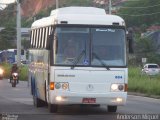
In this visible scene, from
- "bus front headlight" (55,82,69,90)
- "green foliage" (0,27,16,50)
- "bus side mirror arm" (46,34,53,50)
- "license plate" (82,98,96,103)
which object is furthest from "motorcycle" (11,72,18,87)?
"green foliage" (0,27,16,50)

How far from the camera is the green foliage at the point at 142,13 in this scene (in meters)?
126

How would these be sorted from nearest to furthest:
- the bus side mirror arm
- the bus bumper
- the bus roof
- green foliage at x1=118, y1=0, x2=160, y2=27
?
1. the bus bumper
2. the bus side mirror arm
3. the bus roof
4. green foliage at x1=118, y1=0, x2=160, y2=27

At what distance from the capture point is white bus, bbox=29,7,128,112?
65.4 ft

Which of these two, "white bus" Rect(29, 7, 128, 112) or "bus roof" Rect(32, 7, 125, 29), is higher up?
"bus roof" Rect(32, 7, 125, 29)

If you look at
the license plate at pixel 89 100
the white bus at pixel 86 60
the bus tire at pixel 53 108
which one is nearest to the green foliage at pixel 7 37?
the bus tire at pixel 53 108

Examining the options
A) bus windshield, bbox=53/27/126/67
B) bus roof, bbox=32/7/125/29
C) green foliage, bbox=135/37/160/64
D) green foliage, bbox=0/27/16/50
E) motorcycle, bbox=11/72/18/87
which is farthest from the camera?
green foliage, bbox=0/27/16/50

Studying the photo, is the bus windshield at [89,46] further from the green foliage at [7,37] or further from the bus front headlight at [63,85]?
the green foliage at [7,37]

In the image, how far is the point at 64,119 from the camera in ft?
61.6

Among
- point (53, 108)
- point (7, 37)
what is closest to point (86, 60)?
point (53, 108)

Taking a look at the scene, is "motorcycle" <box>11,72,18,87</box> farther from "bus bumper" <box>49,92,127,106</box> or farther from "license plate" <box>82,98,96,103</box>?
"license plate" <box>82,98,96,103</box>

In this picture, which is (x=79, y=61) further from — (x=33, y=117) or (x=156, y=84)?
(x=156, y=84)

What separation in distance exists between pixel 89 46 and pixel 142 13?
357 ft

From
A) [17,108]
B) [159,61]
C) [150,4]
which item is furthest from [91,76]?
[150,4]

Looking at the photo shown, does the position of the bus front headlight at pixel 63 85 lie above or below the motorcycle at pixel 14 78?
above
